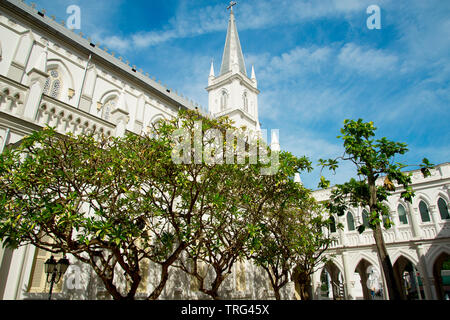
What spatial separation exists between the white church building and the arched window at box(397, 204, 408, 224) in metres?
0.08

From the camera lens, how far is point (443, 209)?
23922 mm

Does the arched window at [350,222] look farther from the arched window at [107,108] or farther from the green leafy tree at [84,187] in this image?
the arched window at [107,108]

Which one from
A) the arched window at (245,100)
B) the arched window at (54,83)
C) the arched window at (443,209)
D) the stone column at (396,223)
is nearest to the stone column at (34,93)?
the arched window at (54,83)

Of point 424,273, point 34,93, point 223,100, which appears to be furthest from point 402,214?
point 34,93

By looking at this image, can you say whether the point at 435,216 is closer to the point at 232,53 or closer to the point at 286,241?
the point at 286,241

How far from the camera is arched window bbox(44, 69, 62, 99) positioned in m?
16.9

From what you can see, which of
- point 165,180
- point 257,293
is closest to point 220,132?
point 165,180

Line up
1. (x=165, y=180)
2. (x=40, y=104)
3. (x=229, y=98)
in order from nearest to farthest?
1. (x=165, y=180)
2. (x=40, y=104)
3. (x=229, y=98)

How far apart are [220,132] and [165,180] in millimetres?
2594

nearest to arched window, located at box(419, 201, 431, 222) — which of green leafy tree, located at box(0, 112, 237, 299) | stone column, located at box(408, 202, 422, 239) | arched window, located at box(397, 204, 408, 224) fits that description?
stone column, located at box(408, 202, 422, 239)

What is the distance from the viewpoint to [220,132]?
10.3m

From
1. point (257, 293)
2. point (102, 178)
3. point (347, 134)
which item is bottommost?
point (257, 293)

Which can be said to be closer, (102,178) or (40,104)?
(102,178)

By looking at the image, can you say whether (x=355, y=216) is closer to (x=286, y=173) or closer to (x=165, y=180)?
(x=286, y=173)
